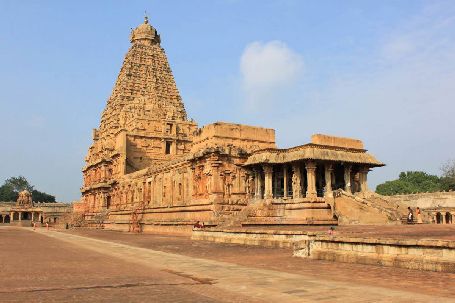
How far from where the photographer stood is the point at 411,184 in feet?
339

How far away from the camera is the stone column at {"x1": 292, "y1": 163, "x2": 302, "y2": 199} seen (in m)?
38.3

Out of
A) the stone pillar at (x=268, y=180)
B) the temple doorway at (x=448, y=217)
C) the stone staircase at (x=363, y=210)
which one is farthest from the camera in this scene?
the temple doorway at (x=448, y=217)

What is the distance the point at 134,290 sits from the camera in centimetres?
998

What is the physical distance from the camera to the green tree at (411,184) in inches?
3927

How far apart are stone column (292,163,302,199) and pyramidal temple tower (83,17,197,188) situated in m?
32.4

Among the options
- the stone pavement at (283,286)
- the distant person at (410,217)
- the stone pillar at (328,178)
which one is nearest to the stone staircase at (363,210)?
the distant person at (410,217)

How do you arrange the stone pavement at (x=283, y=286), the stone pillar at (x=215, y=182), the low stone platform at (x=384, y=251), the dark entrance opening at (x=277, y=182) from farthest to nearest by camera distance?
the dark entrance opening at (x=277, y=182), the stone pillar at (x=215, y=182), the low stone platform at (x=384, y=251), the stone pavement at (x=283, y=286)

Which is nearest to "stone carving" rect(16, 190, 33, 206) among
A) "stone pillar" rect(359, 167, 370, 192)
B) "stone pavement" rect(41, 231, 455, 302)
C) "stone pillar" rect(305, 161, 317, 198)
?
"stone pillar" rect(359, 167, 370, 192)

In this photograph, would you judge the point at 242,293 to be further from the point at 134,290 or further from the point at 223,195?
the point at 223,195

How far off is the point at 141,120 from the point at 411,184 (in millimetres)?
64118

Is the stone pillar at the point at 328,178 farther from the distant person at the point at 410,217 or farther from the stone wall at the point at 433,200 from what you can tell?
the stone wall at the point at 433,200

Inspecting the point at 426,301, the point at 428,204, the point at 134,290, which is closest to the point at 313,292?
the point at 426,301

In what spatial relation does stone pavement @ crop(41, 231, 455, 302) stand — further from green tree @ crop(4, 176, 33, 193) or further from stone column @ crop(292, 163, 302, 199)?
green tree @ crop(4, 176, 33, 193)

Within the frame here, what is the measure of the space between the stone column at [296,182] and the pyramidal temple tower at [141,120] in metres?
32.4
